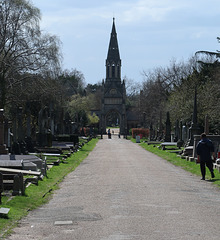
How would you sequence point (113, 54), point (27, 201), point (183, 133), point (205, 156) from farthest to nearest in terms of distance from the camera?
point (113, 54)
point (183, 133)
point (205, 156)
point (27, 201)

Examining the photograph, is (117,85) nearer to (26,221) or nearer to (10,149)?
(10,149)

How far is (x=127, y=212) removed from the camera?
1052 centimetres

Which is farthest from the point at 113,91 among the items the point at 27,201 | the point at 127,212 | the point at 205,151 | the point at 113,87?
the point at 127,212

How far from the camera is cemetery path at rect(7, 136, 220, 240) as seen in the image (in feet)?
28.3

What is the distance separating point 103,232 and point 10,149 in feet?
67.1

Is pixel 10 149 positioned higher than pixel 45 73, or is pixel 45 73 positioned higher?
pixel 45 73

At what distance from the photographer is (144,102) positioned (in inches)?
3600

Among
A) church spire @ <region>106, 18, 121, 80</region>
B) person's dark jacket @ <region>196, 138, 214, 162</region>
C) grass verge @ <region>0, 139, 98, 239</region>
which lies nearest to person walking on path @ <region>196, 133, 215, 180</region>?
person's dark jacket @ <region>196, 138, 214, 162</region>

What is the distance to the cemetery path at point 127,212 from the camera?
8614 millimetres

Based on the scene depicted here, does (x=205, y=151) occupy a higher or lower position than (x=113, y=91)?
lower

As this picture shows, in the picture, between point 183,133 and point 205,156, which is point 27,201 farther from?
point 183,133

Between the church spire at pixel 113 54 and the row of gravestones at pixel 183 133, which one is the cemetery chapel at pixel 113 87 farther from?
the row of gravestones at pixel 183 133

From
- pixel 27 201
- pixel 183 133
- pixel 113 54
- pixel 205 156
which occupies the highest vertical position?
pixel 113 54

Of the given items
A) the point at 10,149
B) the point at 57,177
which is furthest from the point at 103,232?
the point at 10,149
